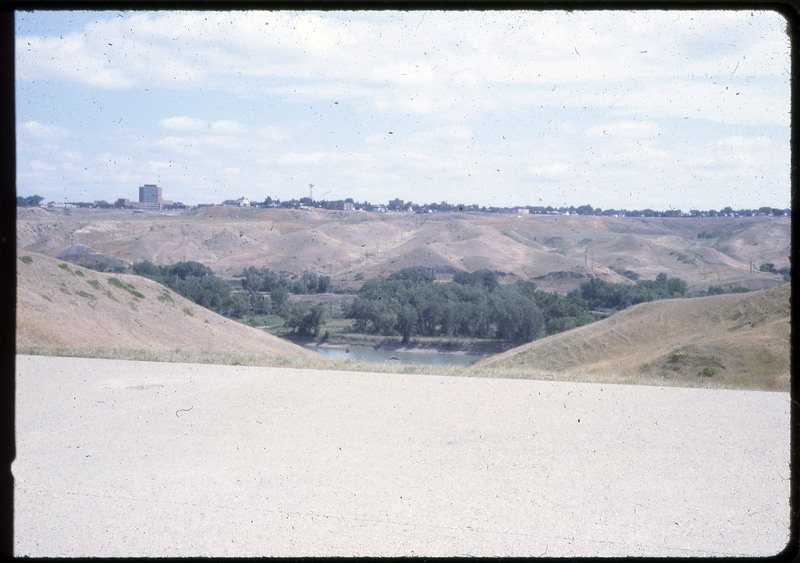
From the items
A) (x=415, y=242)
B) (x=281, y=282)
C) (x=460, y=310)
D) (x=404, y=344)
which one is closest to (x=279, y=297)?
(x=281, y=282)

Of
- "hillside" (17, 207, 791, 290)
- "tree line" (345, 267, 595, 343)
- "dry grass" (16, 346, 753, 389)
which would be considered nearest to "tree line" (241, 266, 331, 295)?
"hillside" (17, 207, 791, 290)

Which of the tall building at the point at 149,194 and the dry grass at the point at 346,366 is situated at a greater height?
the tall building at the point at 149,194

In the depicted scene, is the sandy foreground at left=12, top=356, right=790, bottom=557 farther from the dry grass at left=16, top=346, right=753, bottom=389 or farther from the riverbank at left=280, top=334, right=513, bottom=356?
the riverbank at left=280, top=334, right=513, bottom=356

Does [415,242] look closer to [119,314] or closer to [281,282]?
[281,282]

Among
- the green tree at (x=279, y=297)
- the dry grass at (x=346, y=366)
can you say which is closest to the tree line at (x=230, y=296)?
the green tree at (x=279, y=297)

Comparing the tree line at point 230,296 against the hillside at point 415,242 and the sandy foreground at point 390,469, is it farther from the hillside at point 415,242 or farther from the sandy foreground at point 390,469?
the sandy foreground at point 390,469

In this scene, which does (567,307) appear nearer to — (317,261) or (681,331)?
(681,331)

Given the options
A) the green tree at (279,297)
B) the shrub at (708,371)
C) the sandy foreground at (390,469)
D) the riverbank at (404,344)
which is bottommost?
the riverbank at (404,344)
